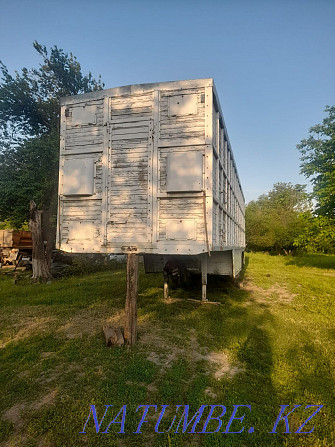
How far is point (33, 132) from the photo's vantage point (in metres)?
17.7

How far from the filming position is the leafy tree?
14812mm

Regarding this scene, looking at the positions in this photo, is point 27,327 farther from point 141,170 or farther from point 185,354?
point 141,170

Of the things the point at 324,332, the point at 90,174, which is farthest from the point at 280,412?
the point at 90,174

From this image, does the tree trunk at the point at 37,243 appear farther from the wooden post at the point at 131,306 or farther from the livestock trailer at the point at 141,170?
the wooden post at the point at 131,306

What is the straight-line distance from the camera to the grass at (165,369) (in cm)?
310

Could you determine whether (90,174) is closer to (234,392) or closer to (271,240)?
(234,392)

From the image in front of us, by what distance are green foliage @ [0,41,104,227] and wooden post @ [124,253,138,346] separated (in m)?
10.8

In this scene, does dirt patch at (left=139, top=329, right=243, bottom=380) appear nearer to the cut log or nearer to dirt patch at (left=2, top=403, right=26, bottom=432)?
the cut log

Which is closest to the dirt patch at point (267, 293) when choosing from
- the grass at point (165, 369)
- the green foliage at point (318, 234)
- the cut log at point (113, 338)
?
the grass at point (165, 369)

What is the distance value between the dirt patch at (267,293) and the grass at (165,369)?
1018mm

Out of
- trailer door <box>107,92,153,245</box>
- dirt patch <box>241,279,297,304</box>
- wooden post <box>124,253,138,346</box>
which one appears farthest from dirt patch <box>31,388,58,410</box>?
dirt patch <box>241,279,297,304</box>

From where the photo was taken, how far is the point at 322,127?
22.7m

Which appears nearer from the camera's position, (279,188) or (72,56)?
(72,56)

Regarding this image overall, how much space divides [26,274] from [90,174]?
11.3m
